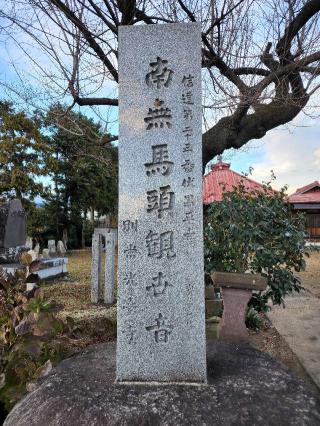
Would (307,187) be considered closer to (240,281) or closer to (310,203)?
(310,203)

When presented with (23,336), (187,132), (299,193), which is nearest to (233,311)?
(23,336)

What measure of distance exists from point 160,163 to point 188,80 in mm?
544

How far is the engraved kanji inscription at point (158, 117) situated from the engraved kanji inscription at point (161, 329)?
116 centimetres

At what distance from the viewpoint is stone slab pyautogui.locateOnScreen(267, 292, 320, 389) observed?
4191 mm

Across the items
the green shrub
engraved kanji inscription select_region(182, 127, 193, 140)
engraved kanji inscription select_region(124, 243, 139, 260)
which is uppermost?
engraved kanji inscription select_region(182, 127, 193, 140)

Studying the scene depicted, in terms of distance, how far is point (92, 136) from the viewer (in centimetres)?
718

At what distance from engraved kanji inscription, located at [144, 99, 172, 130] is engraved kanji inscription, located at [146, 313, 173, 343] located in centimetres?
116

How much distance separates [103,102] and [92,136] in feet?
4.32

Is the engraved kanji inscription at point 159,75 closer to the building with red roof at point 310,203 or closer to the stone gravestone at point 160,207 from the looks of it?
the stone gravestone at point 160,207

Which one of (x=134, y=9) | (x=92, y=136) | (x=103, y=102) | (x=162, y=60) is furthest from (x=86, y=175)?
(x=162, y=60)

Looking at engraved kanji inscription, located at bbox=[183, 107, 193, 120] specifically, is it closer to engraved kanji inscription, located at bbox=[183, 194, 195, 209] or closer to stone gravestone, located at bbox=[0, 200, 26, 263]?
engraved kanji inscription, located at bbox=[183, 194, 195, 209]

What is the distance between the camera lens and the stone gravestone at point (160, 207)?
7.64 ft

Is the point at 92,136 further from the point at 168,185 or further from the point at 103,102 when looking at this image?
the point at 168,185

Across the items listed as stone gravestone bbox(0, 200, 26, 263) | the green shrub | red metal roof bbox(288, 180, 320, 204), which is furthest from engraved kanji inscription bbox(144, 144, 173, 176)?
red metal roof bbox(288, 180, 320, 204)
